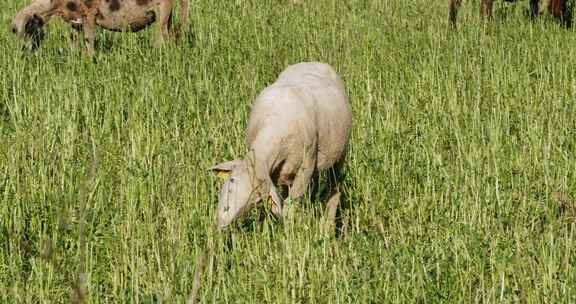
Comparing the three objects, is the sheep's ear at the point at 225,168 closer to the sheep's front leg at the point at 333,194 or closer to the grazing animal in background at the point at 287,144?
the grazing animal in background at the point at 287,144

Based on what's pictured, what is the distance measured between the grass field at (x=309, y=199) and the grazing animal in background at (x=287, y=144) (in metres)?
0.14

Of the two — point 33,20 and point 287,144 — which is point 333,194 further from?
point 33,20

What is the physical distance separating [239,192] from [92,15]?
5948 mm

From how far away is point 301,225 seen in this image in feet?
11.4

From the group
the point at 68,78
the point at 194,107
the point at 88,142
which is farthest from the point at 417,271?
the point at 68,78

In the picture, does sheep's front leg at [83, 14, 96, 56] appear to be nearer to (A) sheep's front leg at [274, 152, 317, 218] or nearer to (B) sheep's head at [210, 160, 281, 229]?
(A) sheep's front leg at [274, 152, 317, 218]

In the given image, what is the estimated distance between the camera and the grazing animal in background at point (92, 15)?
8609mm

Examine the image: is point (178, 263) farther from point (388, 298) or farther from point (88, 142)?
point (88, 142)

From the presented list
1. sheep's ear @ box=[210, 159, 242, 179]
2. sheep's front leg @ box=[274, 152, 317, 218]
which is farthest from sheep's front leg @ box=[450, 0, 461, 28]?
sheep's ear @ box=[210, 159, 242, 179]

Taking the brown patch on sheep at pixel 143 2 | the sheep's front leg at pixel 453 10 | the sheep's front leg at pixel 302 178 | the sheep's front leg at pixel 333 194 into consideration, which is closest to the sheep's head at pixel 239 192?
the sheep's front leg at pixel 302 178

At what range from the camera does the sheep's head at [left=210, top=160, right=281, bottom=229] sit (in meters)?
3.37

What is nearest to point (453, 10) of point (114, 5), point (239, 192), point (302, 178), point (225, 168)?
point (114, 5)

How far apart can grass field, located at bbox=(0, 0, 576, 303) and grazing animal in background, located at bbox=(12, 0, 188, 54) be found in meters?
0.25

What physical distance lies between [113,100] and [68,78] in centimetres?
70
